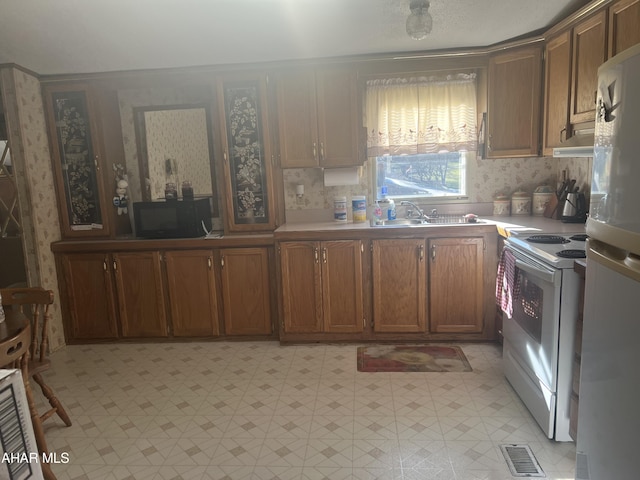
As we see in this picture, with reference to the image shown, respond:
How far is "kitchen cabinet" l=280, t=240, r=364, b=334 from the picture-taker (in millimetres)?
3510

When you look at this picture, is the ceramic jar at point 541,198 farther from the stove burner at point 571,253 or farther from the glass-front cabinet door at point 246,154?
the glass-front cabinet door at point 246,154

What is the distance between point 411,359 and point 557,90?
2.09 m

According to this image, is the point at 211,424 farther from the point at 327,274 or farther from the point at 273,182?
the point at 273,182

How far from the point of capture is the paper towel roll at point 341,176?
381cm

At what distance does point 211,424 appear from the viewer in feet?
8.51

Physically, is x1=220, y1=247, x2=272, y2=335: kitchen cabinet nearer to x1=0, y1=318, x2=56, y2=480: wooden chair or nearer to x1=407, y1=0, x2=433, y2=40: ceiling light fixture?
x1=0, y1=318, x2=56, y2=480: wooden chair

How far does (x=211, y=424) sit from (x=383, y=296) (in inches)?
62.2

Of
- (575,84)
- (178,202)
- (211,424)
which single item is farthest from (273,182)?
(575,84)

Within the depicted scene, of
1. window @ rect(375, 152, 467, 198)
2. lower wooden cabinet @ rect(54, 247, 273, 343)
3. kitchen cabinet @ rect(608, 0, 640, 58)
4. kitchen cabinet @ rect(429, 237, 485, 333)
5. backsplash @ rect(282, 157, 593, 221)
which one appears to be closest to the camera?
kitchen cabinet @ rect(608, 0, 640, 58)

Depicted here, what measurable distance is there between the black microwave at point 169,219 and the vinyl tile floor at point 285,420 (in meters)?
0.99

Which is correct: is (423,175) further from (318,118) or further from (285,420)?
(285,420)

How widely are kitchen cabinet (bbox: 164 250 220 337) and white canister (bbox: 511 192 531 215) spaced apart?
2.51 m

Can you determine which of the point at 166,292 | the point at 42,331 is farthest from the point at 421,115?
the point at 42,331

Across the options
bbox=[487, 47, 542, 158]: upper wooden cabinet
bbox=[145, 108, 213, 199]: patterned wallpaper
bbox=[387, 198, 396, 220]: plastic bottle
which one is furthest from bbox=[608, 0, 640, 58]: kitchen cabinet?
bbox=[145, 108, 213, 199]: patterned wallpaper
